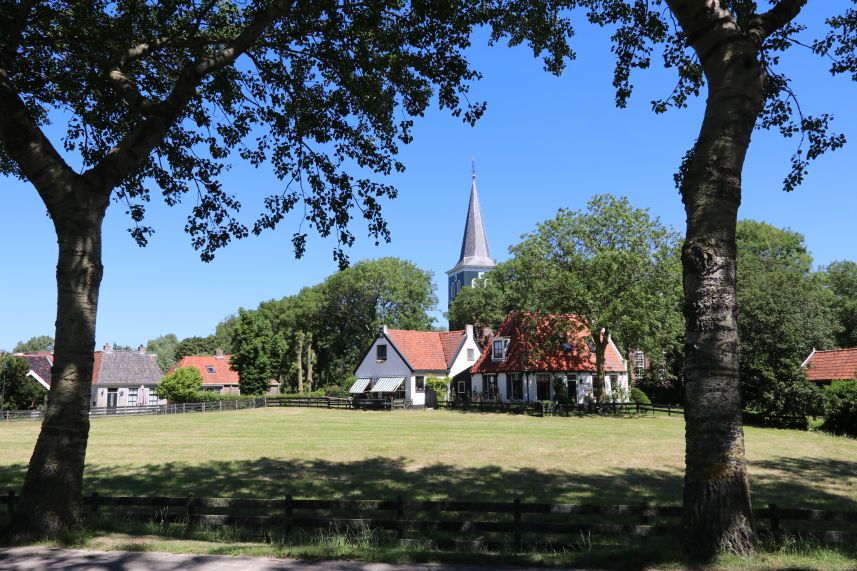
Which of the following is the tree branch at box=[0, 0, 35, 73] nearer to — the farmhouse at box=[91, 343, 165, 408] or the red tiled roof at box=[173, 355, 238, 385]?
the farmhouse at box=[91, 343, 165, 408]

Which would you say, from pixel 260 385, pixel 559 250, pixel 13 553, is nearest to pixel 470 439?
pixel 13 553

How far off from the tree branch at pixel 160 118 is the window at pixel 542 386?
1693 inches

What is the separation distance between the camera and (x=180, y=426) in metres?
37.4

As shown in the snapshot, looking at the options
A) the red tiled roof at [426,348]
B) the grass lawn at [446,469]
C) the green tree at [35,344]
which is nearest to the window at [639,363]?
the red tiled roof at [426,348]

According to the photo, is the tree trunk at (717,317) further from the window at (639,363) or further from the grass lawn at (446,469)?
the window at (639,363)

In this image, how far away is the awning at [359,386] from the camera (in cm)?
6047

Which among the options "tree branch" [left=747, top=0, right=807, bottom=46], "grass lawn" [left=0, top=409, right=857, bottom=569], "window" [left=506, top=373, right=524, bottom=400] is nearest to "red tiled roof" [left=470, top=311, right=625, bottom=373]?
"window" [left=506, top=373, right=524, bottom=400]

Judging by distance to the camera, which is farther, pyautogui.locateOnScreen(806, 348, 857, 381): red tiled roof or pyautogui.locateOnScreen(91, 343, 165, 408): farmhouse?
pyautogui.locateOnScreen(91, 343, 165, 408): farmhouse

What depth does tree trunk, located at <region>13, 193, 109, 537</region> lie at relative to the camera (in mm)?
9445

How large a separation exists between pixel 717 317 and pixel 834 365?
47001 mm

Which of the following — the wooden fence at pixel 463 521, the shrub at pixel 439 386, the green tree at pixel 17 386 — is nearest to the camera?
the wooden fence at pixel 463 521

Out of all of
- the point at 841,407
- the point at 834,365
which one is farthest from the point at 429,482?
the point at 834,365

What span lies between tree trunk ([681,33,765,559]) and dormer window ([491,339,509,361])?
45753 mm

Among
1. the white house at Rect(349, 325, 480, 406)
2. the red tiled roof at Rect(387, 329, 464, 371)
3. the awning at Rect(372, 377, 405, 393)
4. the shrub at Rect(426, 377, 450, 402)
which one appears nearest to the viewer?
the shrub at Rect(426, 377, 450, 402)
